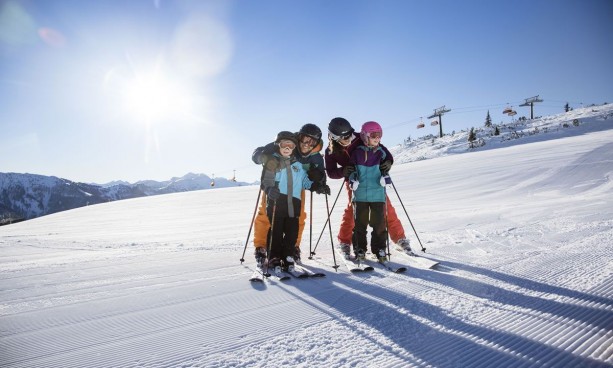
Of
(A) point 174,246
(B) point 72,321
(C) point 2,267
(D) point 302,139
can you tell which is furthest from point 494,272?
(C) point 2,267

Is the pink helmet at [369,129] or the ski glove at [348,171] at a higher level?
the pink helmet at [369,129]

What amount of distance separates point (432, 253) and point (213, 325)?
3.17 metres

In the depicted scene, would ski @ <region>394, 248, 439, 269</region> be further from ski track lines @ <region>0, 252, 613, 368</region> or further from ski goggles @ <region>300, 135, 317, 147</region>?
ski goggles @ <region>300, 135, 317, 147</region>

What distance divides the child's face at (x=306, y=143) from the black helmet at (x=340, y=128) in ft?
1.23

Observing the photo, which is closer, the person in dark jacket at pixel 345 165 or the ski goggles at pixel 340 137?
the person in dark jacket at pixel 345 165

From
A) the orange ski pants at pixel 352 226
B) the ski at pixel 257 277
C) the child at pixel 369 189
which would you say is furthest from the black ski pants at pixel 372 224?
the ski at pixel 257 277

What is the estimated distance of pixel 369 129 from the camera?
169 inches

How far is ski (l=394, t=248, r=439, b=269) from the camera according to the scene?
11.5 feet

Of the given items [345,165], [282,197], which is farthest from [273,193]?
[345,165]

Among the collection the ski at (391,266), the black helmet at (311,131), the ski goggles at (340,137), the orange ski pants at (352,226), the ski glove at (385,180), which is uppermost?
the black helmet at (311,131)

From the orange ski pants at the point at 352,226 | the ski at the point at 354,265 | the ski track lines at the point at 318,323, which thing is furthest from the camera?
the orange ski pants at the point at 352,226

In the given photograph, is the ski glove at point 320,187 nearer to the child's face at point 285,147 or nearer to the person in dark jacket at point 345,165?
the person in dark jacket at point 345,165

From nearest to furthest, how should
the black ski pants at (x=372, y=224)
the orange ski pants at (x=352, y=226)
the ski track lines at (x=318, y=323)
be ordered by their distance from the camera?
the ski track lines at (x=318, y=323)
the black ski pants at (x=372, y=224)
the orange ski pants at (x=352, y=226)

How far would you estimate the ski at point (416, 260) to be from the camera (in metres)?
3.49
